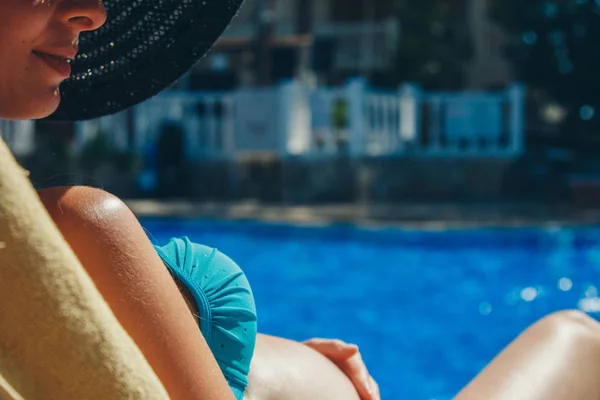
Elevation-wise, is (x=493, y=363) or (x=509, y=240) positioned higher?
(x=493, y=363)

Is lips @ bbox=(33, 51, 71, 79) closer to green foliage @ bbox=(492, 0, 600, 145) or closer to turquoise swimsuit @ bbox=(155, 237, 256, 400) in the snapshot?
turquoise swimsuit @ bbox=(155, 237, 256, 400)

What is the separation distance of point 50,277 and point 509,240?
33.8 feet

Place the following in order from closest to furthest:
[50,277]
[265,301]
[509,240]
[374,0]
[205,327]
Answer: [50,277] → [205,327] → [265,301] → [509,240] → [374,0]

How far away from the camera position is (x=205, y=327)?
1273 millimetres

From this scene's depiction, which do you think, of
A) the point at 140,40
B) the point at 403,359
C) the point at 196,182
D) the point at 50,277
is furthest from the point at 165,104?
the point at 50,277

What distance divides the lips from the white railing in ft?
43.2

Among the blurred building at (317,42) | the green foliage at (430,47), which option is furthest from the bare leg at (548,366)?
the green foliage at (430,47)

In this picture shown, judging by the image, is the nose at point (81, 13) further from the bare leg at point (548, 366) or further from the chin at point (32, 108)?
the bare leg at point (548, 366)

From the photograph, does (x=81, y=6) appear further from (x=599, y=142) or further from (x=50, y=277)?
(x=599, y=142)

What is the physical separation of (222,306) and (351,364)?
18.8 inches

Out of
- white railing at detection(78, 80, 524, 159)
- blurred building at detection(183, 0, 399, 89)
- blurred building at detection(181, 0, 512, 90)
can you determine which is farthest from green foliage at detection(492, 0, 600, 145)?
blurred building at detection(183, 0, 399, 89)

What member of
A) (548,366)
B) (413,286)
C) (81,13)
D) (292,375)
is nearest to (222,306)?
(292,375)

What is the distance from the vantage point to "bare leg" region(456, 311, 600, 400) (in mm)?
1588

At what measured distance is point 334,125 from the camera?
14.9 meters
